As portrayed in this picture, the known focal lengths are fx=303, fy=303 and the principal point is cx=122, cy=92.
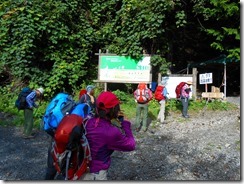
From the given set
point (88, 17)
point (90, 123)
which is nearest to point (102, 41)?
point (88, 17)

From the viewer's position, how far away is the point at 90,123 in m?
3.05

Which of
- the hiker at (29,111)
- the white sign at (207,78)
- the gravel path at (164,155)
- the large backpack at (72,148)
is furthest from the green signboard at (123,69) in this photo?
the large backpack at (72,148)

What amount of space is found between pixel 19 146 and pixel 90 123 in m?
4.98

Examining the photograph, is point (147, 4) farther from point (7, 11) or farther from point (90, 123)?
point (90, 123)

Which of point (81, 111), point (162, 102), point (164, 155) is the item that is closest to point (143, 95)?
point (162, 102)

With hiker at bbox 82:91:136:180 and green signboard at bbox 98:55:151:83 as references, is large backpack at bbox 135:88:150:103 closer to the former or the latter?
green signboard at bbox 98:55:151:83

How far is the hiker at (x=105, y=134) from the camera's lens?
2.96 metres

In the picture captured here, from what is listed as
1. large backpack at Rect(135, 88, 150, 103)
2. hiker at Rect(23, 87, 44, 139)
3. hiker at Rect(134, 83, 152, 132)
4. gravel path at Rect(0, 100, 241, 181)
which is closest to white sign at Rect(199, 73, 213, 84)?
gravel path at Rect(0, 100, 241, 181)

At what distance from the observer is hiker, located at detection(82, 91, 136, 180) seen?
9.70ft

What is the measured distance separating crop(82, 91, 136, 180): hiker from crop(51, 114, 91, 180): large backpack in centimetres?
7

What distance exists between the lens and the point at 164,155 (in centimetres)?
669

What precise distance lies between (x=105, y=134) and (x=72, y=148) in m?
0.37

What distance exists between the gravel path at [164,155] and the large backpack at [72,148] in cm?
245

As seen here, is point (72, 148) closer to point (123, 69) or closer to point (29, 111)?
point (29, 111)
